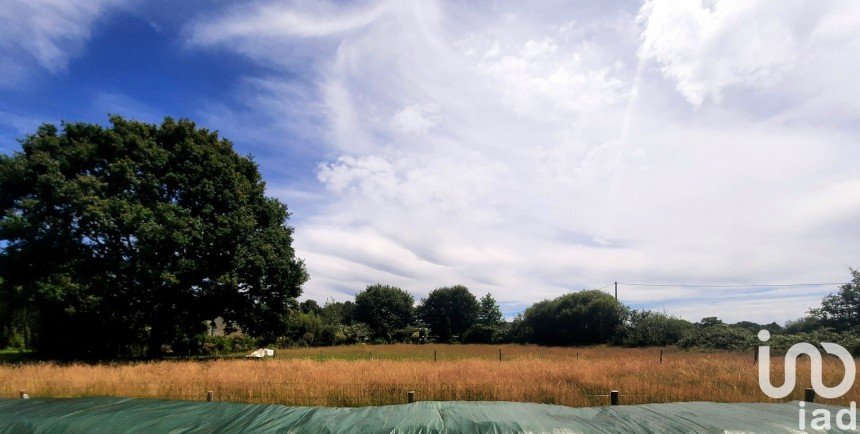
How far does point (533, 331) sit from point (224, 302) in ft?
88.2

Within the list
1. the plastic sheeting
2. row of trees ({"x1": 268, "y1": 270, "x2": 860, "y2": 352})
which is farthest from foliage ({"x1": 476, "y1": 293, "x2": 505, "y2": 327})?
the plastic sheeting

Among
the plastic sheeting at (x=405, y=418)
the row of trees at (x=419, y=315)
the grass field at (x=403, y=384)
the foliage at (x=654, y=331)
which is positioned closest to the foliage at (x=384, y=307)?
the row of trees at (x=419, y=315)

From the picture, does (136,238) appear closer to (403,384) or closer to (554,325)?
(403,384)

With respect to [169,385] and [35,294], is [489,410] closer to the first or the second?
[169,385]

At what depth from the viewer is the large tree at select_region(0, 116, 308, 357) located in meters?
15.7

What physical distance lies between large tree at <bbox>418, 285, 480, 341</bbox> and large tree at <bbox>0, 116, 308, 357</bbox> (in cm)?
3894

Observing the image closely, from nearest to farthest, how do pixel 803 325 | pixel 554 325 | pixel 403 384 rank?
pixel 403 384, pixel 803 325, pixel 554 325

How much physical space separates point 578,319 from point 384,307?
1048 inches

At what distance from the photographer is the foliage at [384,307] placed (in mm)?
54094

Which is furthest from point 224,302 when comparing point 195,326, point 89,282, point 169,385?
point 169,385

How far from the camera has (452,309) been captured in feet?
191

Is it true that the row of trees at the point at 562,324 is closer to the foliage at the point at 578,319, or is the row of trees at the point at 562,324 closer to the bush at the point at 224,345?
the foliage at the point at 578,319

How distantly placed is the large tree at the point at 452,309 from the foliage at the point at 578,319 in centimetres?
1948

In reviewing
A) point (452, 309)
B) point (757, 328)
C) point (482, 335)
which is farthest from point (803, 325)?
point (452, 309)
